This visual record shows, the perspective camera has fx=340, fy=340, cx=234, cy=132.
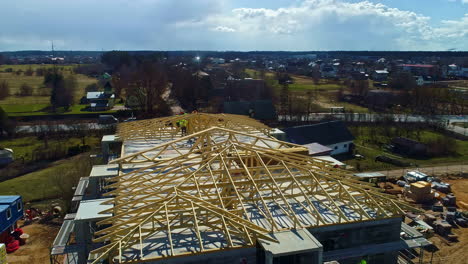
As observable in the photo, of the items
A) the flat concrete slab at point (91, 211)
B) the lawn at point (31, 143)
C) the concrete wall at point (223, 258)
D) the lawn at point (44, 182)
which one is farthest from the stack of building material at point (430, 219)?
the lawn at point (31, 143)

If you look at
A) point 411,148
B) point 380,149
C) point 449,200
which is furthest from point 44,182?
point 411,148

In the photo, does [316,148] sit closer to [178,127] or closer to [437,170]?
[437,170]

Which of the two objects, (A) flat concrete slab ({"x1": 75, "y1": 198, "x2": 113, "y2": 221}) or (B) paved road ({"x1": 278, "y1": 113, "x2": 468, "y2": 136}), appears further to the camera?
(B) paved road ({"x1": 278, "y1": 113, "x2": 468, "y2": 136})

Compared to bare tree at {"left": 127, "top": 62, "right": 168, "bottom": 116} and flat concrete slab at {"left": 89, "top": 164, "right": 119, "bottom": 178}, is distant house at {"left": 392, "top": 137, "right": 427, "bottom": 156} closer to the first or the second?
flat concrete slab at {"left": 89, "top": 164, "right": 119, "bottom": 178}

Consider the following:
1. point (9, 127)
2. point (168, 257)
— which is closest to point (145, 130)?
point (168, 257)

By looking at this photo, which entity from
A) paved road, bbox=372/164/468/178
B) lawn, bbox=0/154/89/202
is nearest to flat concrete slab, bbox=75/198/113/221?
lawn, bbox=0/154/89/202

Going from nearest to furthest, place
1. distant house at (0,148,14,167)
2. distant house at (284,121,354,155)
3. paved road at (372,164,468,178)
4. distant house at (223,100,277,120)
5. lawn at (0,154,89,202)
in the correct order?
1. lawn at (0,154,89,202)
2. paved road at (372,164,468,178)
3. distant house at (0,148,14,167)
4. distant house at (284,121,354,155)
5. distant house at (223,100,277,120)

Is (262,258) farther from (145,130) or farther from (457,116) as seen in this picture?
(457,116)

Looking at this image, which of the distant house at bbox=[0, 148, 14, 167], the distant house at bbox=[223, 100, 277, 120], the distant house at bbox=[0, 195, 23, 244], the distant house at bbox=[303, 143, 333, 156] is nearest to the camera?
the distant house at bbox=[0, 195, 23, 244]

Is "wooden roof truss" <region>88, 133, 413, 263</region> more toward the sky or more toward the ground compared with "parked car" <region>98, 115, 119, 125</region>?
more toward the sky
